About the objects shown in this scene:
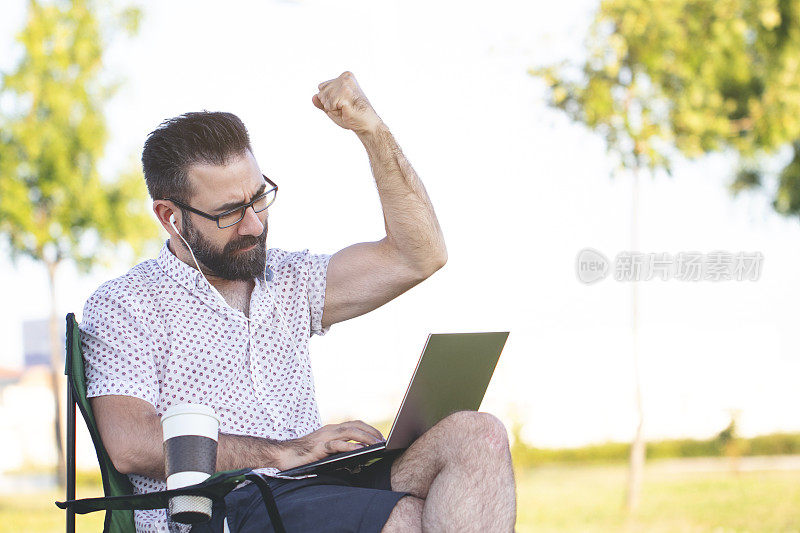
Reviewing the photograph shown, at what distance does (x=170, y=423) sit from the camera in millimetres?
1692

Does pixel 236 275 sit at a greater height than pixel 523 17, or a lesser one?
lesser

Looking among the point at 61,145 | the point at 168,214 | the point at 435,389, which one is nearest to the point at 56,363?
the point at 61,145

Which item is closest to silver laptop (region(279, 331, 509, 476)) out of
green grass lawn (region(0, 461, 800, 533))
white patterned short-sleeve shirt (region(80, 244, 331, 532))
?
white patterned short-sleeve shirt (region(80, 244, 331, 532))

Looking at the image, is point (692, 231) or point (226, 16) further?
point (692, 231)

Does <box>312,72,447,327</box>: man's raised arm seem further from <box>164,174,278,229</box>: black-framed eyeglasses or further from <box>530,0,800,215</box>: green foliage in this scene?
<box>530,0,800,215</box>: green foliage

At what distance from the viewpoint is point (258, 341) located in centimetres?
234

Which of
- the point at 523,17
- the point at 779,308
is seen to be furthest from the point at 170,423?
the point at 779,308

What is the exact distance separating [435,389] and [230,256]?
26.1 inches

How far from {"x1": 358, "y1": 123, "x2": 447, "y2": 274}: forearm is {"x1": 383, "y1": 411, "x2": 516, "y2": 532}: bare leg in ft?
1.79

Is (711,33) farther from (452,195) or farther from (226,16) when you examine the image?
(226,16)

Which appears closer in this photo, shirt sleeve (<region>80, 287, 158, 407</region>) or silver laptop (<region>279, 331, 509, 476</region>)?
silver laptop (<region>279, 331, 509, 476</region>)

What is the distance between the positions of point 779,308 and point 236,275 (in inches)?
285

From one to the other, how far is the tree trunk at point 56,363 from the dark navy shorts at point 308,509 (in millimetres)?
5420

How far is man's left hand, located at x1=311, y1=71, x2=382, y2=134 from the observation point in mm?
2250
